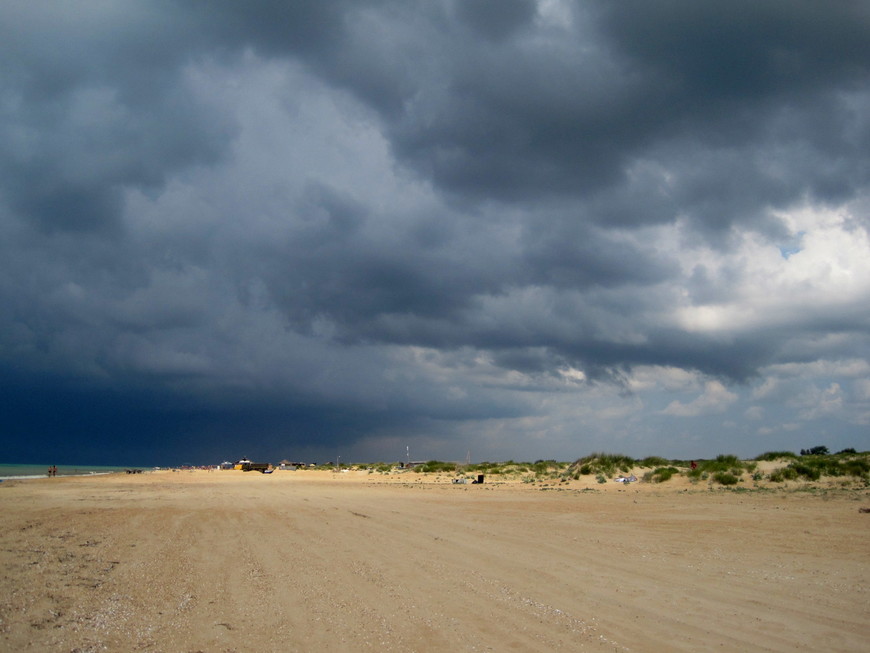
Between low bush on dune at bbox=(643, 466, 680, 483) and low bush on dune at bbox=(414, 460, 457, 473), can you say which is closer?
low bush on dune at bbox=(643, 466, 680, 483)

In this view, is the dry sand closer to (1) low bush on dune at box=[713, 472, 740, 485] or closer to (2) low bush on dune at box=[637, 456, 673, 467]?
(1) low bush on dune at box=[713, 472, 740, 485]

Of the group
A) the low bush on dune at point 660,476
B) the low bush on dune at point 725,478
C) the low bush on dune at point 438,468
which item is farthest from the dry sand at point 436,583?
the low bush on dune at point 438,468

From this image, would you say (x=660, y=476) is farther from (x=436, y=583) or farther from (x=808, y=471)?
(x=436, y=583)

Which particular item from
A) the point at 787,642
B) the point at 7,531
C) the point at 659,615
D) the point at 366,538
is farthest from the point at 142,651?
the point at 7,531

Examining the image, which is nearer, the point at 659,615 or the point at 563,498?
the point at 659,615

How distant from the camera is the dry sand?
6.38 m

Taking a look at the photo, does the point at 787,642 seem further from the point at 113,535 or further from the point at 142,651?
the point at 113,535

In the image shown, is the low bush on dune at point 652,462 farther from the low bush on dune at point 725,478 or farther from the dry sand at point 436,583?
the dry sand at point 436,583

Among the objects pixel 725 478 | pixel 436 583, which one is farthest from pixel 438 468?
pixel 436 583

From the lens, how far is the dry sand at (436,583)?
6.38 m

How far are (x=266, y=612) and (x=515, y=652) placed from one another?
3243 mm

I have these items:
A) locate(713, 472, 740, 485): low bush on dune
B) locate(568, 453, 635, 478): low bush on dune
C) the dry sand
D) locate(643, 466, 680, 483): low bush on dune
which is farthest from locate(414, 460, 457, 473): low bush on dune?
the dry sand

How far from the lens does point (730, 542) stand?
12844mm

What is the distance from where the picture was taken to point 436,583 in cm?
888
